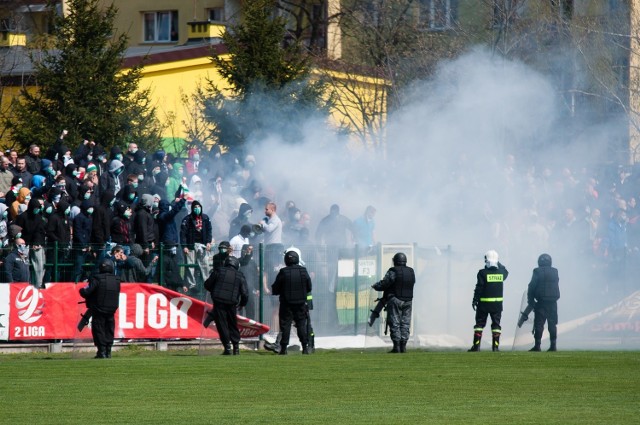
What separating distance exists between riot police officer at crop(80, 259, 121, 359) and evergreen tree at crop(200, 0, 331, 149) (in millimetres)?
11138

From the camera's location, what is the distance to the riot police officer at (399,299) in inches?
922

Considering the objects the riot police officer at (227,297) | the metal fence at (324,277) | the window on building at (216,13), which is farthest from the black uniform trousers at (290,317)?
the window on building at (216,13)

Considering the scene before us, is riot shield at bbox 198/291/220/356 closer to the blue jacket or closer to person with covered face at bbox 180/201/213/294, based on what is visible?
person with covered face at bbox 180/201/213/294

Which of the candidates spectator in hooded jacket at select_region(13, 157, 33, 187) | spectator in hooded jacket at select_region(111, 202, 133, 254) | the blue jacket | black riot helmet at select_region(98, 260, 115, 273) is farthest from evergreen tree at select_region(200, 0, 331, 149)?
black riot helmet at select_region(98, 260, 115, 273)

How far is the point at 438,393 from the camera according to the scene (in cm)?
1567

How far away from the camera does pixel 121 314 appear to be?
23828 mm

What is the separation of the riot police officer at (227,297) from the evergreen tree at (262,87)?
10.1m

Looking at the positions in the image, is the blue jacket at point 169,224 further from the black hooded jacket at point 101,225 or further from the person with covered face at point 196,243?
the black hooded jacket at point 101,225

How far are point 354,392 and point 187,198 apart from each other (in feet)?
37.1

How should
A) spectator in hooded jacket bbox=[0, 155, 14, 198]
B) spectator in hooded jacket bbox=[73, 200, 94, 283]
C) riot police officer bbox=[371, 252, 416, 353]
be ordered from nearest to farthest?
riot police officer bbox=[371, 252, 416, 353], spectator in hooded jacket bbox=[73, 200, 94, 283], spectator in hooded jacket bbox=[0, 155, 14, 198]

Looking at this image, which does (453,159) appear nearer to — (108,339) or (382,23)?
(382,23)

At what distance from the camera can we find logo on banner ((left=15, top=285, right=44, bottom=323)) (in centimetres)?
2327

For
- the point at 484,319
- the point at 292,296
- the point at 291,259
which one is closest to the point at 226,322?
the point at 292,296

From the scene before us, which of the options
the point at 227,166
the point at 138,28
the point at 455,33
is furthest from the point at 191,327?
the point at 138,28
